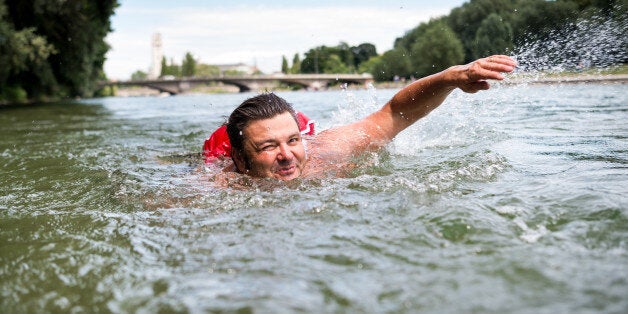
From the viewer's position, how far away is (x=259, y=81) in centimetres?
6831

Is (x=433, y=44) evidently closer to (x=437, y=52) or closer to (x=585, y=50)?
(x=437, y=52)

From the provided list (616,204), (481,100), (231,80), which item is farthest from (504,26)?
(231,80)

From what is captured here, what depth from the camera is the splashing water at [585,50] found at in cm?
741

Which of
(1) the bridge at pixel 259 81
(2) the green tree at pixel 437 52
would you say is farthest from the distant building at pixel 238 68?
(2) the green tree at pixel 437 52

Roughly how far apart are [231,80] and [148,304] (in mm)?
64902

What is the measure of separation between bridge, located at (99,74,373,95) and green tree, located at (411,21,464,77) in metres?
5.61

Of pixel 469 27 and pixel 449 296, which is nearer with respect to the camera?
pixel 449 296

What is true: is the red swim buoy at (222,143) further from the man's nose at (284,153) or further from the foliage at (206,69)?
the foliage at (206,69)

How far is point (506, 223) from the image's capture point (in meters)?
2.53

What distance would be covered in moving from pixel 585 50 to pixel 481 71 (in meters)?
4.94

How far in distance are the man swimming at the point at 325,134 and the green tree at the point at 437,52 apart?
47.7 metres

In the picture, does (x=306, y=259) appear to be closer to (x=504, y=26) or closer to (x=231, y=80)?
(x=504, y=26)

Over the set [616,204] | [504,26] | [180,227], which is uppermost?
[504,26]

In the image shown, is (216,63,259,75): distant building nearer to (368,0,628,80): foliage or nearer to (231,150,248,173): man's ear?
(368,0,628,80): foliage
